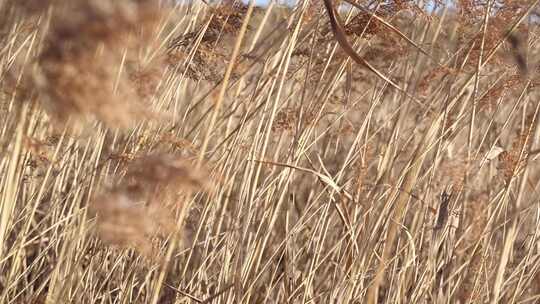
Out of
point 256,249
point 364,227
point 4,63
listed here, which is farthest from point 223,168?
point 4,63

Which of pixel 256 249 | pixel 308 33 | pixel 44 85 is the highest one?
pixel 308 33

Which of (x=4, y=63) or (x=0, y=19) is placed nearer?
(x=0, y=19)

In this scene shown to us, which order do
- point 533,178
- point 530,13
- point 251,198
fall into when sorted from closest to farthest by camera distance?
point 530,13 < point 251,198 < point 533,178

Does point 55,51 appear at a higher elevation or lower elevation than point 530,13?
lower

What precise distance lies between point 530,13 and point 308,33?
524 mm

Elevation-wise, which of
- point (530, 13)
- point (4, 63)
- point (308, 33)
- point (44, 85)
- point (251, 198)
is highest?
point (530, 13)

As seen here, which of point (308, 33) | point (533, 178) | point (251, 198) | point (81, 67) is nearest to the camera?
point (81, 67)

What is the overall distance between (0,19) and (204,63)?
0.73 metres

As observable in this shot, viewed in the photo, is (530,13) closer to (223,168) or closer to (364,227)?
(364,227)

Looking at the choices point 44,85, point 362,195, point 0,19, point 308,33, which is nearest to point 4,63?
point 0,19

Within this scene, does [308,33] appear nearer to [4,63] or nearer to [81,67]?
A: [4,63]

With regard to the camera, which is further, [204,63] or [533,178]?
[533,178]

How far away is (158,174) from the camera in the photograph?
2.97 feet

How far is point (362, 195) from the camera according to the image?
2.02 metres
